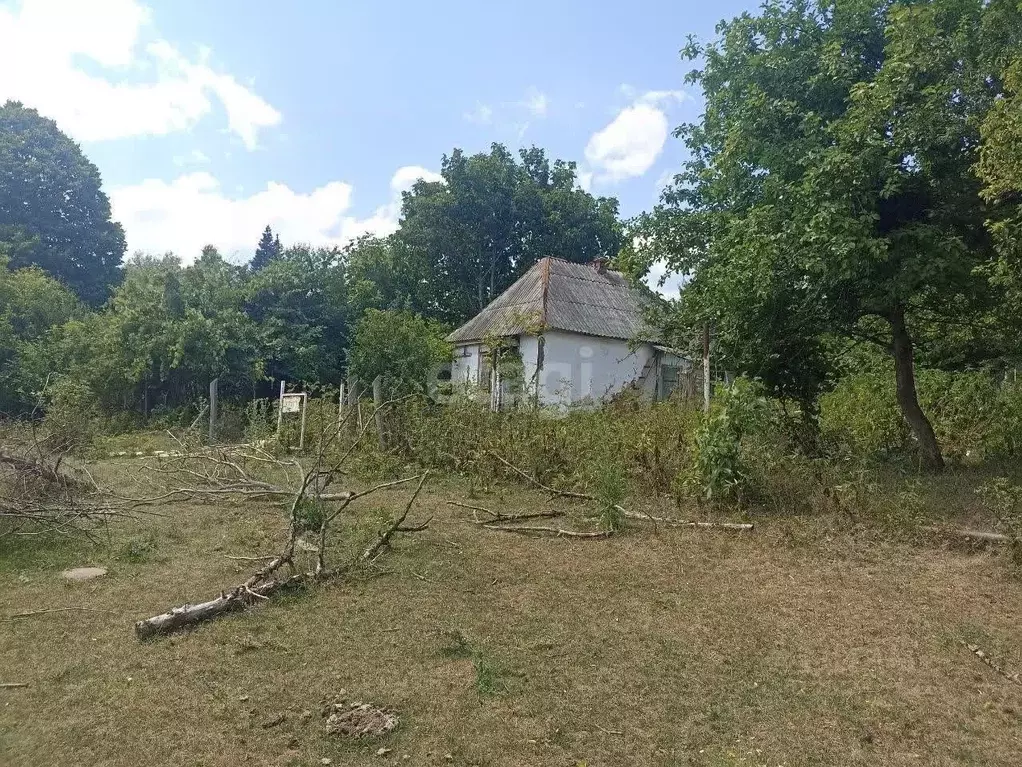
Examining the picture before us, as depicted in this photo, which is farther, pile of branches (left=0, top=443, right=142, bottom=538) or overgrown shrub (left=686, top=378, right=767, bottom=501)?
overgrown shrub (left=686, top=378, right=767, bottom=501)

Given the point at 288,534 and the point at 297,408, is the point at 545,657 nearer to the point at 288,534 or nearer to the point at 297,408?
the point at 288,534

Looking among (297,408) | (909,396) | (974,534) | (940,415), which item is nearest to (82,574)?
(297,408)

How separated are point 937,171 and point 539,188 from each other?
2243 cm

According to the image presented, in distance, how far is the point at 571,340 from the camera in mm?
19062

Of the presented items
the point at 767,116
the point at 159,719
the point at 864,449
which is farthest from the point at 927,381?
the point at 159,719

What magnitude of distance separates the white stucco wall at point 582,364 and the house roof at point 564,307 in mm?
350

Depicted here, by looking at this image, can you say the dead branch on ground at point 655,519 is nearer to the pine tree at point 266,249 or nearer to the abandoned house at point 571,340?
the abandoned house at point 571,340

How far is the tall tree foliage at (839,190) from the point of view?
24.2 feet

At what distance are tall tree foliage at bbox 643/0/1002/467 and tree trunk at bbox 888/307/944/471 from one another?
2 centimetres

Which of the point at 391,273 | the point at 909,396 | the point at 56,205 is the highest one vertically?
the point at 56,205

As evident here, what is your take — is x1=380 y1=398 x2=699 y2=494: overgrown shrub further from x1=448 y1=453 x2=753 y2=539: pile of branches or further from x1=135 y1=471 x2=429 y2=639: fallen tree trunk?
x1=135 y1=471 x2=429 y2=639: fallen tree trunk

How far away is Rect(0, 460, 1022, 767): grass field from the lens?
3330 millimetres

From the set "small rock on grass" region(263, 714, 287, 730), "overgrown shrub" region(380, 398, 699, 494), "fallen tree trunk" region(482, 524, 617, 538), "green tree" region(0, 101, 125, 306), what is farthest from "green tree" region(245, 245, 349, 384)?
"small rock on grass" region(263, 714, 287, 730)

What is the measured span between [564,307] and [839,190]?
12.2m
